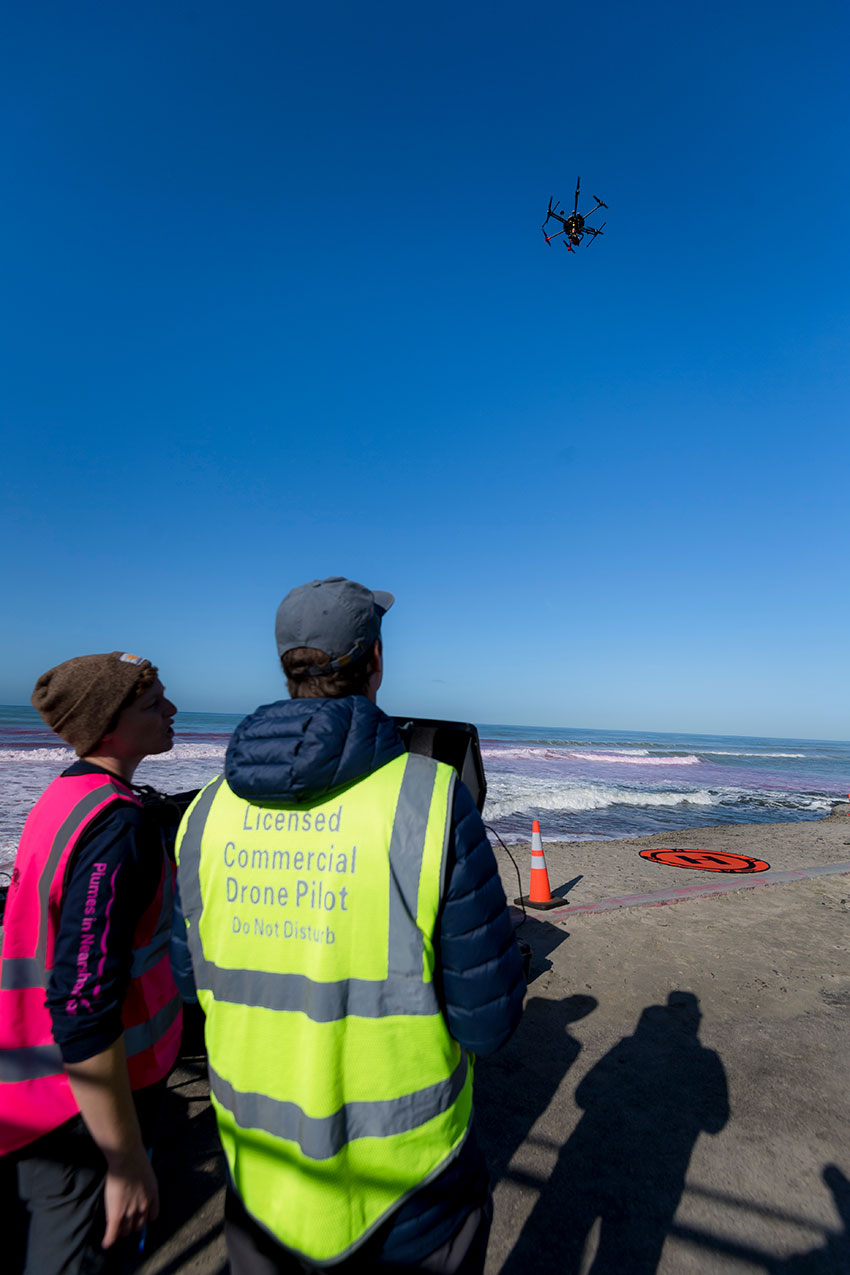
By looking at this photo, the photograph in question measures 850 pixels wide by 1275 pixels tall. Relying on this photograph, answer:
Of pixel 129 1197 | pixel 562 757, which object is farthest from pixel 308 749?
pixel 562 757

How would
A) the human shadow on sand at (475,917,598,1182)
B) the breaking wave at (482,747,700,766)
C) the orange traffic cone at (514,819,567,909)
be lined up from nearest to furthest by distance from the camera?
the human shadow on sand at (475,917,598,1182) < the orange traffic cone at (514,819,567,909) < the breaking wave at (482,747,700,766)

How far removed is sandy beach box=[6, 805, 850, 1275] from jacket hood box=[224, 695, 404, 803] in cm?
230

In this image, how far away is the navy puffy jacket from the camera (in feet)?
4.11

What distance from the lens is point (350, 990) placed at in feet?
4.12

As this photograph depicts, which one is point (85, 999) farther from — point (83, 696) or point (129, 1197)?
point (83, 696)

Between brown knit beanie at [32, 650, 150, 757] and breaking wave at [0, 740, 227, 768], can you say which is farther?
breaking wave at [0, 740, 227, 768]

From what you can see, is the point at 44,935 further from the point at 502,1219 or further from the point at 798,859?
the point at 798,859

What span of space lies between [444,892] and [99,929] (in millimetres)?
892

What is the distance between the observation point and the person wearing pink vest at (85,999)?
148 cm

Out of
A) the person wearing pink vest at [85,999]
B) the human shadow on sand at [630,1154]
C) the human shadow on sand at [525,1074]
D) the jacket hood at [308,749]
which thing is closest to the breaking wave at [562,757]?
the human shadow on sand at [525,1074]

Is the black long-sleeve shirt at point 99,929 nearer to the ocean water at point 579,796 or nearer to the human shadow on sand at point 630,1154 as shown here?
the human shadow on sand at point 630,1154

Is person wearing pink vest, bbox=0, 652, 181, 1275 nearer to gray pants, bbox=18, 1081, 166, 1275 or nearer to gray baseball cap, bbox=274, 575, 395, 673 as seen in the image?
gray pants, bbox=18, 1081, 166, 1275

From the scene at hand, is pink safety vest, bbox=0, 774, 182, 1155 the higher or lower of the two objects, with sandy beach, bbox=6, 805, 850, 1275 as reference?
higher

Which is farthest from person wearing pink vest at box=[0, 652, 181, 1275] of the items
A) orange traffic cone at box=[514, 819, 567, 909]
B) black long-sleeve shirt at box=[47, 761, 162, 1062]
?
Answer: orange traffic cone at box=[514, 819, 567, 909]
